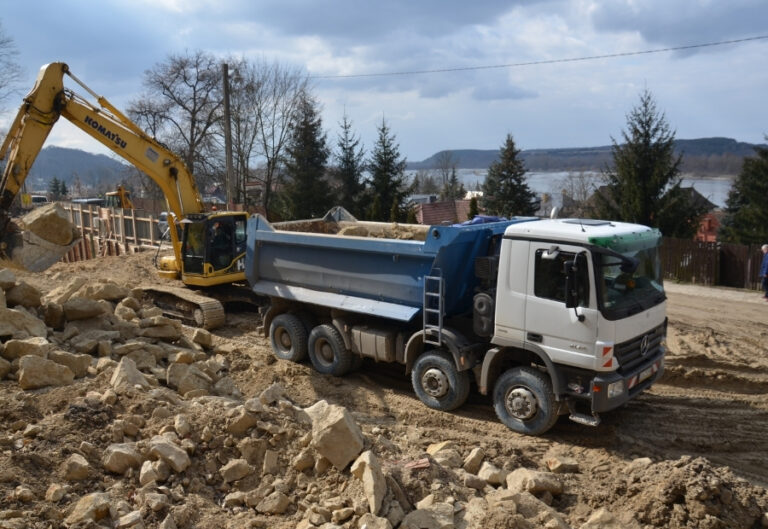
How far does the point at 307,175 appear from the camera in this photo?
28.4 meters

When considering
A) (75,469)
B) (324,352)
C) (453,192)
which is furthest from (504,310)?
(453,192)

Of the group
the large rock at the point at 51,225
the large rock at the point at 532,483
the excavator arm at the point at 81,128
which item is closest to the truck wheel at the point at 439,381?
the large rock at the point at 532,483

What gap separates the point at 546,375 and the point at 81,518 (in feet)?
15.6

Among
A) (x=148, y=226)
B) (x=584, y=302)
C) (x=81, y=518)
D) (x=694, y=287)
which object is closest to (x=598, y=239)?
(x=584, y=302)

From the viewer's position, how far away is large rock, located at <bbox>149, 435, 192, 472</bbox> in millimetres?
5137

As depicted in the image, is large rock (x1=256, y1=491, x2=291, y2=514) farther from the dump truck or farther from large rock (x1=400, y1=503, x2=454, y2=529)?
the dump truck

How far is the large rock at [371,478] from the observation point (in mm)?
4574

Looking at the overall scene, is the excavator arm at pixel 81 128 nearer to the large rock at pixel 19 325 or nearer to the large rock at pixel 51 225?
the large rock at pixel 51 225

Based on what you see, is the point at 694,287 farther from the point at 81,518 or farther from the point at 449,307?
the point at 81,518

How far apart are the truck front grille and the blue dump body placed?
1.98 m

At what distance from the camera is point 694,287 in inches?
684

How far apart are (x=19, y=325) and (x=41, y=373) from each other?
1890 mm

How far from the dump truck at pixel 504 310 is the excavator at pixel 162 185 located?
3.38m

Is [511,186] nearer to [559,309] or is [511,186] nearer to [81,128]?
[81,128]
